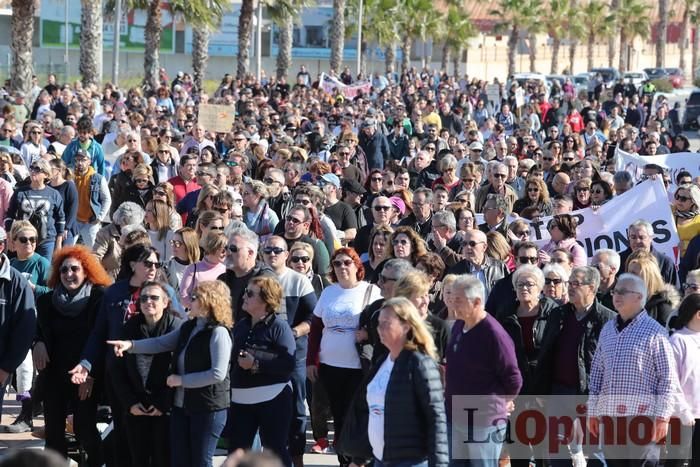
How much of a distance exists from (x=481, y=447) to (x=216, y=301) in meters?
1.67

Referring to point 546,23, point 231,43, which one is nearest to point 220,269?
point 231,43

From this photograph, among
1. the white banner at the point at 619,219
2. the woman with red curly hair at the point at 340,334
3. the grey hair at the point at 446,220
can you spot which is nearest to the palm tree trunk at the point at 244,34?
the white banner at the point at 619,219

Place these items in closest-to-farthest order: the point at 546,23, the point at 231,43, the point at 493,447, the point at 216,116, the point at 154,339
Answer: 1. the point at 493,447
2. the point at 154,339
3. the point at 216,116
4. the point at 231,43
5. the point at 546,23

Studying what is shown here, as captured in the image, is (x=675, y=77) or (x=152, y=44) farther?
(x=675, y=77)

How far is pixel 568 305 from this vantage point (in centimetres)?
834

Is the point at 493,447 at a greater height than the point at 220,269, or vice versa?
the point at 220,269

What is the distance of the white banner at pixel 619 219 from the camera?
40.3 feet

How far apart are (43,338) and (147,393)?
3.65 ft

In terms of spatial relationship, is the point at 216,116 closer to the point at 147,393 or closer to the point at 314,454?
the point at 314,454

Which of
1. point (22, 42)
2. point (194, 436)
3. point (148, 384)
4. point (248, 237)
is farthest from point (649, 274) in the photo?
point (22, 42)

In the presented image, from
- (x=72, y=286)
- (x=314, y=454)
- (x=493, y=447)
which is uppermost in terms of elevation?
(x=72, y=286)

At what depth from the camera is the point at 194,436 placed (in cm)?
782

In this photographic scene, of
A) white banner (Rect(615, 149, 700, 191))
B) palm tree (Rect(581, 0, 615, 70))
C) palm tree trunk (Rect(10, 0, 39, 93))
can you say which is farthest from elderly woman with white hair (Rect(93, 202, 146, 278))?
palm tree (Rect(581, 0, 615, 70))

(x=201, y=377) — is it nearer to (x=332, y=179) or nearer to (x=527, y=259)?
(x=527, y=259)
